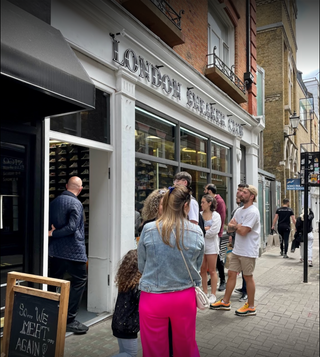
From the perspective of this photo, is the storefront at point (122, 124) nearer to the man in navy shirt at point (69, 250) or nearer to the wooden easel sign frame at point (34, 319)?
the man in navy shirt at point (69, 250)

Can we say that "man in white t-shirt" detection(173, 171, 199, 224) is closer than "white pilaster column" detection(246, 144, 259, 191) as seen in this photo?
Yes

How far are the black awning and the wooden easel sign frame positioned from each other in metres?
1.56

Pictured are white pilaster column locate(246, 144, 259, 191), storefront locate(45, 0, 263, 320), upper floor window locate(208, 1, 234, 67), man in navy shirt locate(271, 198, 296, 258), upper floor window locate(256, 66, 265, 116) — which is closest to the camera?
storefront locate(45, 0, 263, 320)

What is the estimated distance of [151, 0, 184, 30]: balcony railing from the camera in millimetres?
6219

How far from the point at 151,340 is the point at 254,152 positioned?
10.7m

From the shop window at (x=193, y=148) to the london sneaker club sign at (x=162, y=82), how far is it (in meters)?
0.55

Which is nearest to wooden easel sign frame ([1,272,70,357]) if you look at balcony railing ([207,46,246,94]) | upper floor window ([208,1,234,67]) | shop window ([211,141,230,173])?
shop window ([211,141,230,173])

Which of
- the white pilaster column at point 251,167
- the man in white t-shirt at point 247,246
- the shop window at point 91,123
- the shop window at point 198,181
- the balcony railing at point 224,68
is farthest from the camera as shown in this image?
the white pilaster column at point 251,167

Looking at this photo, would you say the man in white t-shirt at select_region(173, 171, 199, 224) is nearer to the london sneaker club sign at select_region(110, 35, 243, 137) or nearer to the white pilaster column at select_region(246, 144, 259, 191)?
the london sneaker club sign at select_region(110, 35, 243, 137)

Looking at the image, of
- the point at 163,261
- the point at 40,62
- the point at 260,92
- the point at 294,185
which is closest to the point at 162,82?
the point at 40,62

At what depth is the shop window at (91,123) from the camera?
4.46m

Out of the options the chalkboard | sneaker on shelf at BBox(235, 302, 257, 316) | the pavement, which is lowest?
the pavement

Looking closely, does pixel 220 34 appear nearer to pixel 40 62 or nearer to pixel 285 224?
pixel 285 224

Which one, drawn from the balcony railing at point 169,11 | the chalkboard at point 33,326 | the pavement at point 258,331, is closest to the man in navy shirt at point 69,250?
the pavement at point 258,331
